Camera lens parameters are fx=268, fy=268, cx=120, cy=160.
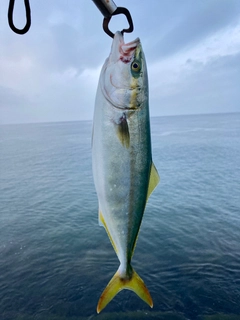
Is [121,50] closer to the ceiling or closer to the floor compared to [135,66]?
closer to the ceiling

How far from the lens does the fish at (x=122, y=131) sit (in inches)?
104

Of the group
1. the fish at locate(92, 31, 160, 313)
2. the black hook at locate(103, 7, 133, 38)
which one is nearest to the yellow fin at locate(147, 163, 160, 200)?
the fish at locate(92, 31, 160, 313)

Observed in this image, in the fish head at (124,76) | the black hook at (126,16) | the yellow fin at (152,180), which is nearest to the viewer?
the fish head at (124,76)

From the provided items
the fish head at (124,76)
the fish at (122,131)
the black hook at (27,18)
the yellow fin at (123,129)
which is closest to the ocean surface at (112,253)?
the fish at (122,131)

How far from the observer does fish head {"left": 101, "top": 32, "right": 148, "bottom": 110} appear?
263 cm

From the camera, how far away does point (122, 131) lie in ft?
8.66

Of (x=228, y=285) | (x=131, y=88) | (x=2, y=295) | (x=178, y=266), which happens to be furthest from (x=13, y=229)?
(x=131, y=88)

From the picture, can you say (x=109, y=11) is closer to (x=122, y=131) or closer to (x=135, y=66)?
(x=135, y=66)

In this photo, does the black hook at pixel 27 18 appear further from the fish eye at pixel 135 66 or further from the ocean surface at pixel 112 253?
the ocean surface at pixel 112 253

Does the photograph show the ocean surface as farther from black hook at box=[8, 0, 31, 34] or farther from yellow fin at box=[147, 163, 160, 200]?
black hook at box=[8, 0, 31, 34]

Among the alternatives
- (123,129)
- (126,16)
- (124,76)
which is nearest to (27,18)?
(126,16)

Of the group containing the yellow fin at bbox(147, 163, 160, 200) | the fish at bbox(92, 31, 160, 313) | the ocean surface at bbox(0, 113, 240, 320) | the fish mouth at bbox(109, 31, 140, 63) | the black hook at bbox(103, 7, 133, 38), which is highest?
the black hook at bbox(103, 7, 133, 38)

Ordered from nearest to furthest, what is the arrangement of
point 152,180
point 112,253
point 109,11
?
point 109,11
point 152,180
point 112,253

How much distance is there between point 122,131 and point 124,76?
0.55 meters
